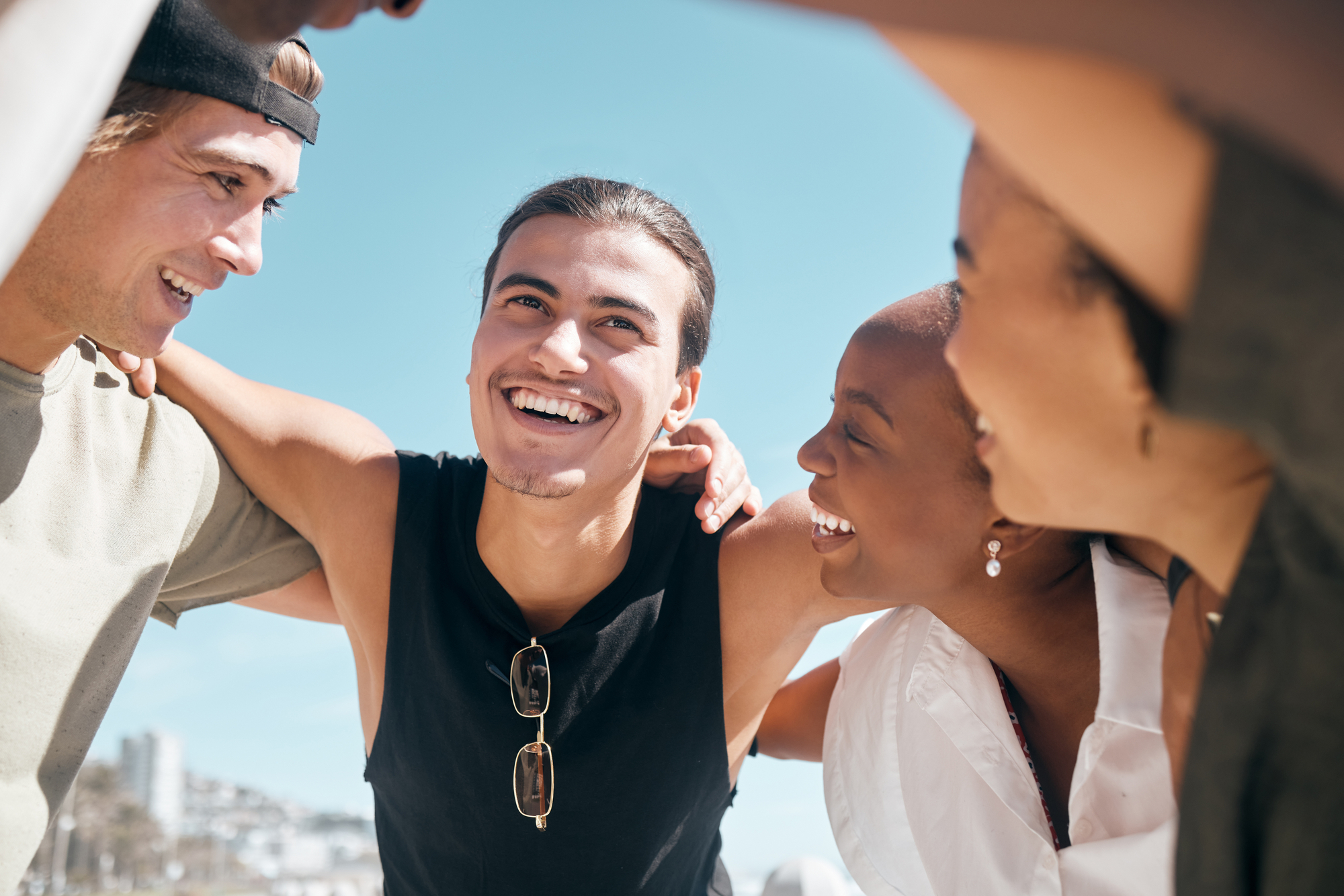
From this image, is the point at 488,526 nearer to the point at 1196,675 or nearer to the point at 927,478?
the point at 927,478

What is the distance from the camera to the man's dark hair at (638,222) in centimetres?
350

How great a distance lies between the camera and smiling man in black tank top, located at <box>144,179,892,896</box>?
3051 millimetres

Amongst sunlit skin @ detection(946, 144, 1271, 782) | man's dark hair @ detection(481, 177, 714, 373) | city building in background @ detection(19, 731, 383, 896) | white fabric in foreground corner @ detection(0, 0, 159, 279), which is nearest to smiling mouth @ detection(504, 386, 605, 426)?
man's dark hair @ detection(481, 177, 714, 373)

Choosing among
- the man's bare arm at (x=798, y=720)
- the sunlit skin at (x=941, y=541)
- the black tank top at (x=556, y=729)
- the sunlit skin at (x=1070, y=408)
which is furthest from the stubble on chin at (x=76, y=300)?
the man's bare arm at (x=798, y=720)

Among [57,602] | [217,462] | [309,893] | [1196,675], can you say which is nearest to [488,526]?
[217,462]

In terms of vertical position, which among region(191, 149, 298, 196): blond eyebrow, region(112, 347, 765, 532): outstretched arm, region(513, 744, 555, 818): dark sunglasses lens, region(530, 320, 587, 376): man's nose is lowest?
region(513, 744, 555, 818): dark sunglasses lens

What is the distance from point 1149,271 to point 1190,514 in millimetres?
412

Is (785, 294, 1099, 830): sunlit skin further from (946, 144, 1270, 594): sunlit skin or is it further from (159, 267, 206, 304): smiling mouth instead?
(159, 267, 206, 304): smiling mouth

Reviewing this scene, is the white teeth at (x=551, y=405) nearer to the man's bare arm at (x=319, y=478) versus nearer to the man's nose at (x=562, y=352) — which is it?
the man's nose at (x=562, y=352)

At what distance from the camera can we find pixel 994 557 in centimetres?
255

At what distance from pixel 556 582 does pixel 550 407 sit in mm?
640

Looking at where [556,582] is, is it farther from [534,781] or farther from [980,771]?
[980,771]

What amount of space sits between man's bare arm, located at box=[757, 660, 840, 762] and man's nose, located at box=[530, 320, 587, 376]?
1747 millimetres

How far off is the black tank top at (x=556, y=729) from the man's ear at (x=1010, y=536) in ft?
3.54
